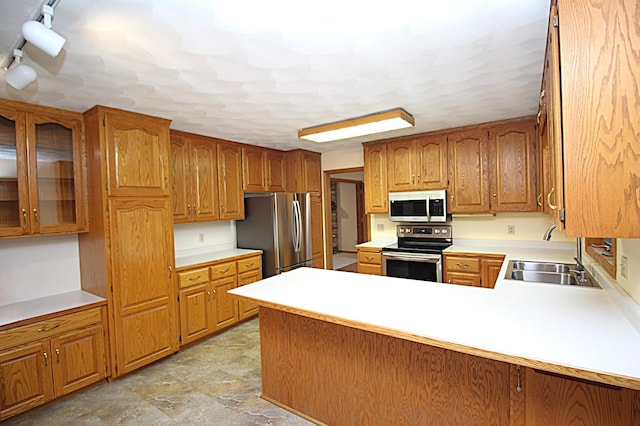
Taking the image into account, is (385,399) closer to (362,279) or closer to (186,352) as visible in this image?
(362,279)

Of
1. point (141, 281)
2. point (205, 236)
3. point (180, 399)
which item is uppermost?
point (205, 236)

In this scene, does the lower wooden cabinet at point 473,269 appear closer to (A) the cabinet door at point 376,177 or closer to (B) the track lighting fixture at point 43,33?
(A) the cabinet door at point 376,177

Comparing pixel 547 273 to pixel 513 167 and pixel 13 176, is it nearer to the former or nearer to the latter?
pixel 513 167

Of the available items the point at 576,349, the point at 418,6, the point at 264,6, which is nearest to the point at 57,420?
the point at 264,6

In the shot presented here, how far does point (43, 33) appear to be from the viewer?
4.23 feet

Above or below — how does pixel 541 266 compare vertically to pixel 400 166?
below

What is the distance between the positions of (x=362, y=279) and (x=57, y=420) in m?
2.39

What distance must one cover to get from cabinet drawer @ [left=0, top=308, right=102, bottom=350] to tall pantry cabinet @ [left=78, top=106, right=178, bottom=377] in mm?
151

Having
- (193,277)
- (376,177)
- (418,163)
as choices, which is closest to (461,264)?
(418,163)

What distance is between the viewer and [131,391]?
257 cm

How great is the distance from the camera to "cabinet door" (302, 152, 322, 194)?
4.82 m

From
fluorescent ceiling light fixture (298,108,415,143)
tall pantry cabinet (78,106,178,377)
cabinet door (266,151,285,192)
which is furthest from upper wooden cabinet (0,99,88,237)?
cabinet door (266,151,285,192)

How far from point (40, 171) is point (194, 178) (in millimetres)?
1350

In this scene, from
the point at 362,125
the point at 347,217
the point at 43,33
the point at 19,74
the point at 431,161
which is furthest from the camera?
the point at 347,217
